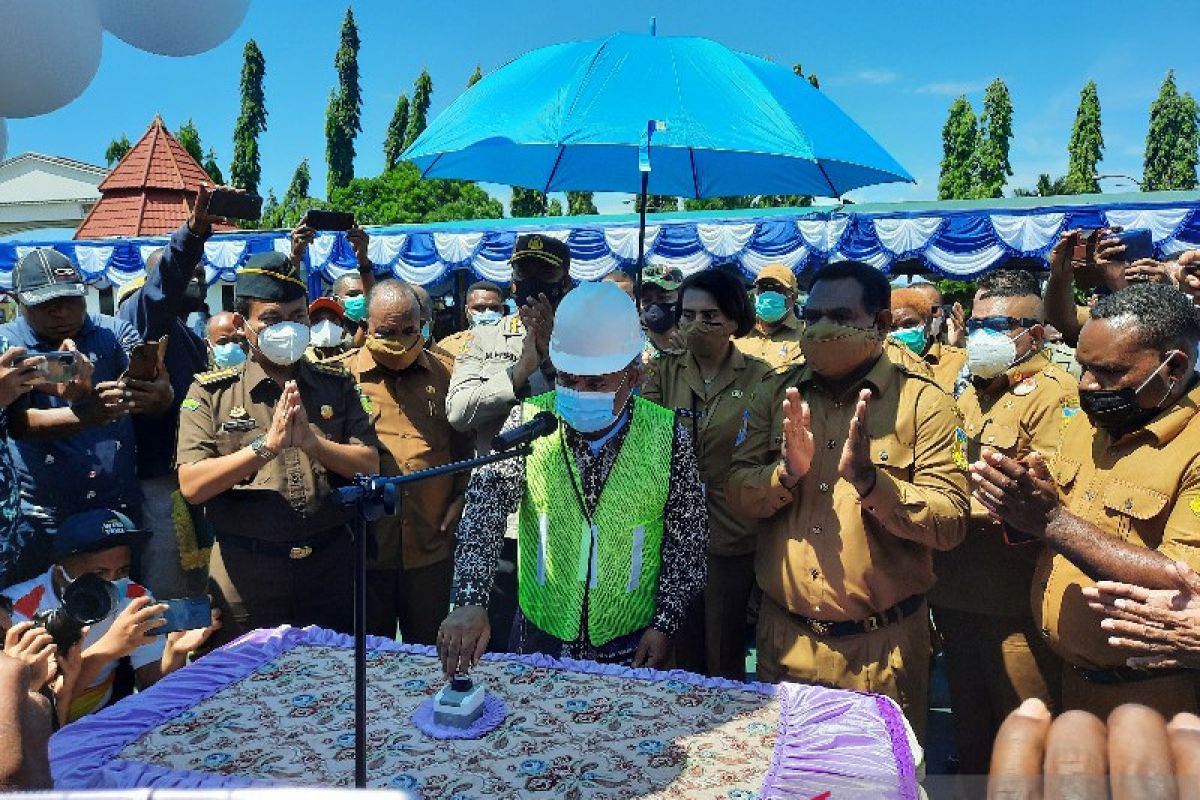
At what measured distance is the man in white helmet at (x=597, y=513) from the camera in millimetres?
2369

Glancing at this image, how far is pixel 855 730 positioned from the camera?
6.46ft

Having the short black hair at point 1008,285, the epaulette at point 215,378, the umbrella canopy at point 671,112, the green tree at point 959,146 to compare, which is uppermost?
the green tree at point 959,146

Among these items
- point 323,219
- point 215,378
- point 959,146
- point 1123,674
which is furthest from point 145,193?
point 959,146

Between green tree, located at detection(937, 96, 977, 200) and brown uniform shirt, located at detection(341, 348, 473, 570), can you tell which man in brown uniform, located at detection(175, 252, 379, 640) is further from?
green tree, located at detection(937, 96, 977, 200)

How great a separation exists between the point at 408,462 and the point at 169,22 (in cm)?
182

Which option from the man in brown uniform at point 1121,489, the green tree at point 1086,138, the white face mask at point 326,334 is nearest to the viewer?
the man in brown uniform at point 1121,489

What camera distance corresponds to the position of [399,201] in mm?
27203

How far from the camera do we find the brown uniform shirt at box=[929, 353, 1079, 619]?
3070mm

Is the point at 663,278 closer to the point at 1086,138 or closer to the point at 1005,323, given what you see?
the point at 1005,323

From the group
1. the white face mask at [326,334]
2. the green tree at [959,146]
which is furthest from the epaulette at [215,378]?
the green tree at [959,146]

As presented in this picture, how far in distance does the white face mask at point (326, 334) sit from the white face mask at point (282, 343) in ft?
6.53

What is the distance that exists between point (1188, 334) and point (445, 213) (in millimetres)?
27614

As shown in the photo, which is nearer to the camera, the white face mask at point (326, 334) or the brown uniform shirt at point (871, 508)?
the brown uniform shirt at point (871, 508)

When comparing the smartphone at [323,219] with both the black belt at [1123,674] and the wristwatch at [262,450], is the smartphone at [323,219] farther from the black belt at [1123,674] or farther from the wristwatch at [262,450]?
the black belt at [1123,674]
